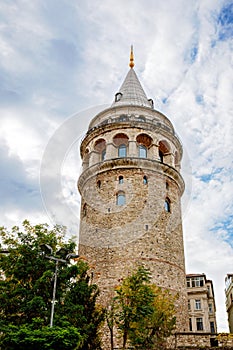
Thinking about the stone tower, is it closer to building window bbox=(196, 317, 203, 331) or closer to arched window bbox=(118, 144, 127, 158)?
arched window bbox=(118, 144, 127, 158)

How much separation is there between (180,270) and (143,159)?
7.85 metres

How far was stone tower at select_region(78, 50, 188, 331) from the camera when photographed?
22.6 metres

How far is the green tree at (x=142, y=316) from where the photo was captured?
16.6 meters

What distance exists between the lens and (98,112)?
2988cm

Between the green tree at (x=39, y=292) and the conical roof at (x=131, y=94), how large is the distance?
15718 mm

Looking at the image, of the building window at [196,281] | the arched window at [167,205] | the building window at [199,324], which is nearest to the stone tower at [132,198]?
the arched window at [167,205]

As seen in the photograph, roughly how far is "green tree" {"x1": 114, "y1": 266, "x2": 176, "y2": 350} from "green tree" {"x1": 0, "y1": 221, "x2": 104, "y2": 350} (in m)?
1.28

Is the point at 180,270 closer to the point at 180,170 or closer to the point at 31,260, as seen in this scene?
the point at 180,170

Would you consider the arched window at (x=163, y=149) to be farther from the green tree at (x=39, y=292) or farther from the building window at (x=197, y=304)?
the building window at (x=197, y=304)

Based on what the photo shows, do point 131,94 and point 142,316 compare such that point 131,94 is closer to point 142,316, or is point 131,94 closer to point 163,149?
point 163,149

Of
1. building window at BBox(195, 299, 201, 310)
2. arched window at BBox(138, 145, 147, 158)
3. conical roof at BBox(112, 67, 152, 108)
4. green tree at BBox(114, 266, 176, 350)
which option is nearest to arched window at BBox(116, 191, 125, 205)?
arched window at BBox(138, 145, 147, 158)

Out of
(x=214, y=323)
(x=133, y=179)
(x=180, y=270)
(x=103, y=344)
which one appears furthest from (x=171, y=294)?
(x=214, y=323)

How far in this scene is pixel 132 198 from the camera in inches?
958

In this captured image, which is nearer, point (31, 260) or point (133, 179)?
point (31, 260)
